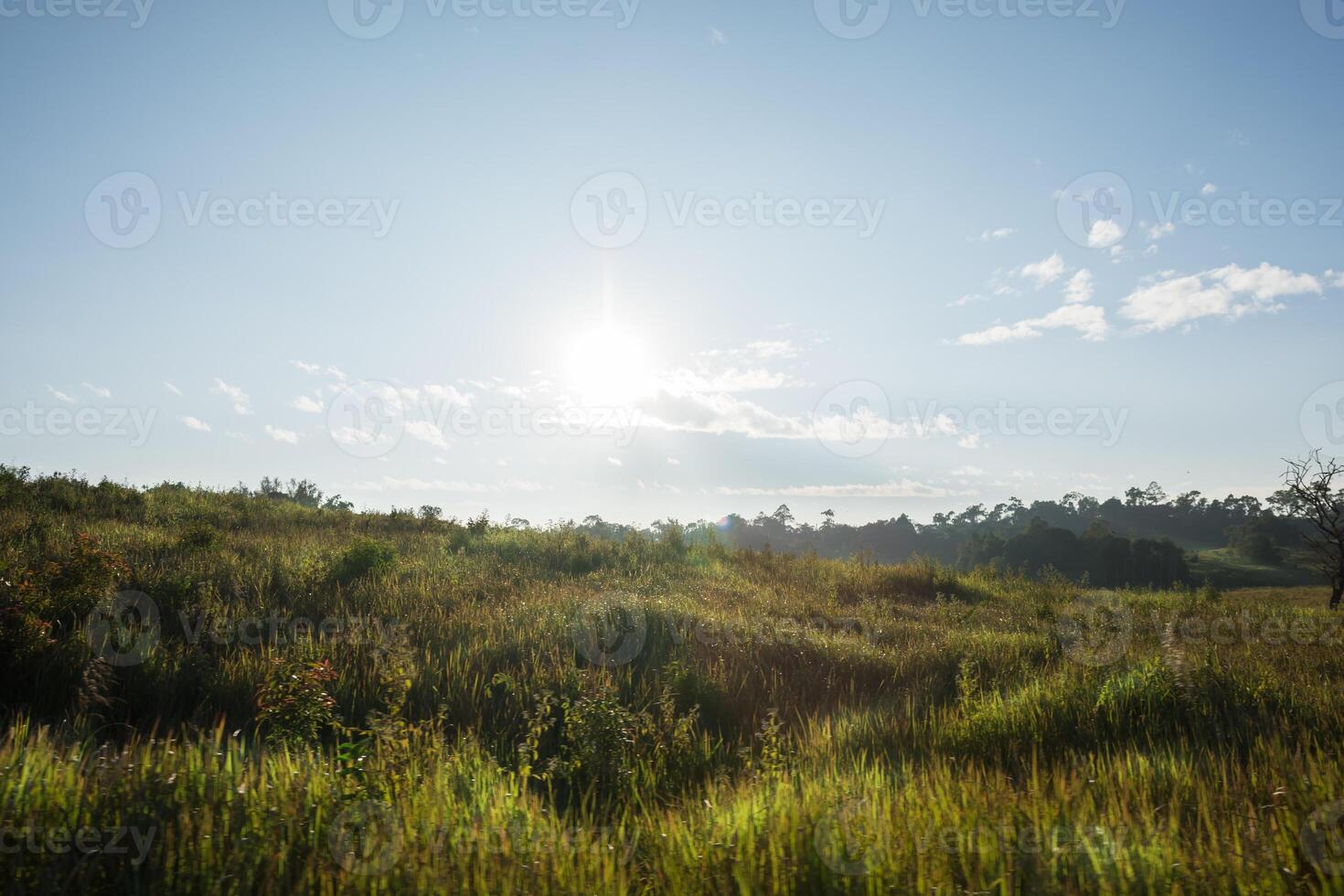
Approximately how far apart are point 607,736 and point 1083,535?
241 feet

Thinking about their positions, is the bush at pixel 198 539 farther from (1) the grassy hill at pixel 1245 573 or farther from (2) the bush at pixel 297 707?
(1) the grassy hill at pixel 1245 573

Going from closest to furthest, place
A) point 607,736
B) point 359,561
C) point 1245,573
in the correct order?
point 607,736
point 359,561
point 1245,573

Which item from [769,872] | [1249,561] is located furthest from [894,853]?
[1249,561]

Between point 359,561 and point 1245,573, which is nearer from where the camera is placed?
point 359,561

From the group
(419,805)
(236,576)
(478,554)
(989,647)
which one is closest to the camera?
(419,805)

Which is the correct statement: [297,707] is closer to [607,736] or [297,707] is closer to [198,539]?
[607,736]

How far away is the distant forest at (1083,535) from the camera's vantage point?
58312 millimetres

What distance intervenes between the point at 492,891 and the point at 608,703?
2.19 metres

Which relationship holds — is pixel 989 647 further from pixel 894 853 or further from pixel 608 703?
pixel 894 853

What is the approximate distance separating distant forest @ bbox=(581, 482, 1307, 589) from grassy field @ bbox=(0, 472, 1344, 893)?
11.3m

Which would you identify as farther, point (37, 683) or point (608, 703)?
point (37, 683)

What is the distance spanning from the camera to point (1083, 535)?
65875 mm

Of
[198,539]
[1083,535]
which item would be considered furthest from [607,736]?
[1083,535]

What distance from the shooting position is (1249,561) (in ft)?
240
